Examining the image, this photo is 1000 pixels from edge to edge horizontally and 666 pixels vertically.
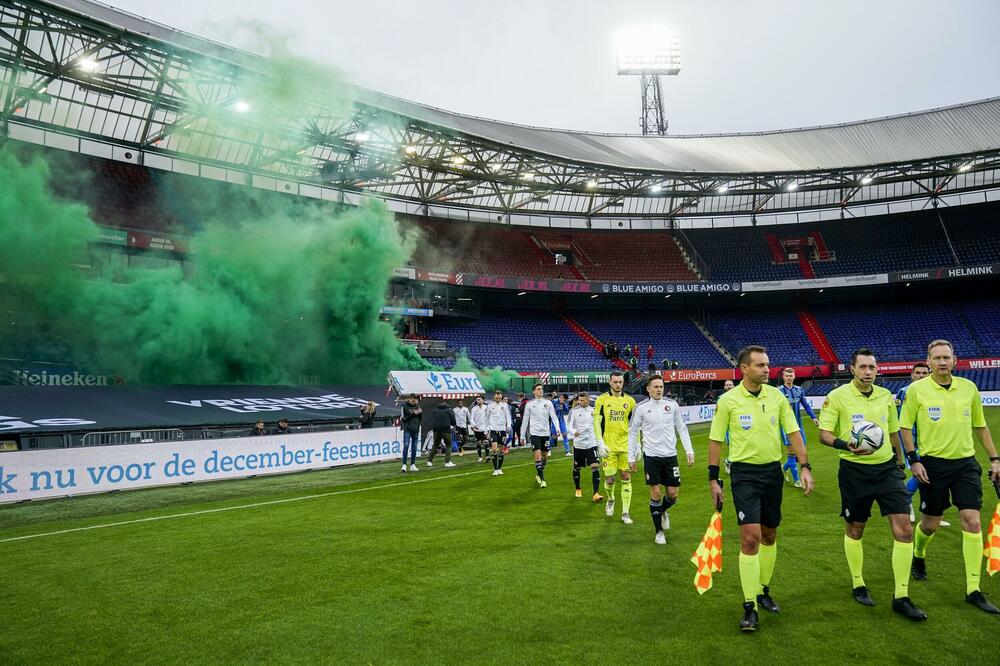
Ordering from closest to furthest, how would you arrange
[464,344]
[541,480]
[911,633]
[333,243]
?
[911,633] < [541,480] < [333,243] < [464,344]

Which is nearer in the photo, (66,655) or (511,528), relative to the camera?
(66,655)

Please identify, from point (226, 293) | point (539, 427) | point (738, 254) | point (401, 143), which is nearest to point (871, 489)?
point (539, 427)

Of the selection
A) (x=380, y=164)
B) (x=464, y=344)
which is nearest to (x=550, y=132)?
(x=380, y=164)

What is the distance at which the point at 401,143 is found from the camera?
33188mm

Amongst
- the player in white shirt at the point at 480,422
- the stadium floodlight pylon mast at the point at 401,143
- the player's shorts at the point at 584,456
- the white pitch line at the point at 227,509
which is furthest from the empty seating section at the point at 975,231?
the white pitch line at the point at 227,509

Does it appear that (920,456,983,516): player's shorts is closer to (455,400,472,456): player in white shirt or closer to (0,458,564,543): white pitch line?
(0,458,564,543): white pitch line

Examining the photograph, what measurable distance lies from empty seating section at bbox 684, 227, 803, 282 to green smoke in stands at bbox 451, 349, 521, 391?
66.3ft

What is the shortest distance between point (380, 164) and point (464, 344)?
1248 cm

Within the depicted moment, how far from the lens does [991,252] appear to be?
1650 inches

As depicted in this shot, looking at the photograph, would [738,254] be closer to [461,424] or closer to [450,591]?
[461,424]

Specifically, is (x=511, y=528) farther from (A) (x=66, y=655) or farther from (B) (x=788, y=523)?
(A) (x=66, y=655)

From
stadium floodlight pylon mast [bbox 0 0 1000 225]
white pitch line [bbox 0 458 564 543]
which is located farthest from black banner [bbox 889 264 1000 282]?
white pitch line [bbox 0 458 564 543]

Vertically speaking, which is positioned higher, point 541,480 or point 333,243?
point 333,243

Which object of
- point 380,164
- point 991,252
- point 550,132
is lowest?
point 991,252
